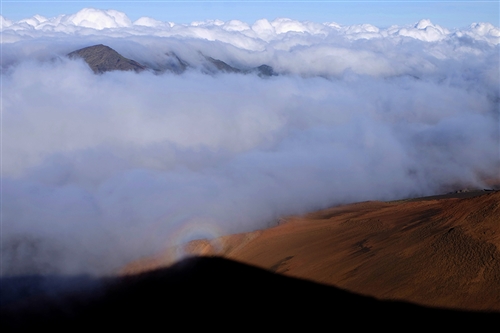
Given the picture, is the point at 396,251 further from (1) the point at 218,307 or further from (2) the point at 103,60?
(2) the point at 103,60

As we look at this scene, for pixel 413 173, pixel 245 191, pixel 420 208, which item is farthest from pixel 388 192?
pixel 420 208

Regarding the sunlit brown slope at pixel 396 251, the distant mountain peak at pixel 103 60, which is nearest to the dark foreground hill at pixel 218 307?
the sunlit brown slope at pixel 396 251

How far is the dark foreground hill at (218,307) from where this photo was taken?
2355 cm

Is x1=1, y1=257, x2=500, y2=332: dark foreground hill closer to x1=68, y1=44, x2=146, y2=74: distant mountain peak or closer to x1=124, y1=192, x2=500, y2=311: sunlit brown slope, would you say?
x1=124, y1=192, x2=500, y2=311: sunlit brown slope

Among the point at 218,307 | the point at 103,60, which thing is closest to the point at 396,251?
the point at 218,307

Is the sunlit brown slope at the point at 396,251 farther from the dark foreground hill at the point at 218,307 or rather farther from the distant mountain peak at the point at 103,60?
the distant mountain peak at the point at 103,60

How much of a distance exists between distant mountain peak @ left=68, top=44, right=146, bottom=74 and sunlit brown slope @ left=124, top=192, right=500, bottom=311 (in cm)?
13163

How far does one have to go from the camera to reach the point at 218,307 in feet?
89.8

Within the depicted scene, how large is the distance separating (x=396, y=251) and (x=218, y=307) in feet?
32.4

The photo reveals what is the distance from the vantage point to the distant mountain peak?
526ft

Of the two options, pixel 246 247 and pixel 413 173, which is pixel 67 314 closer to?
pixel 246 247

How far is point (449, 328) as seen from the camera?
2178cm

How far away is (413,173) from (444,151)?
15239 mm

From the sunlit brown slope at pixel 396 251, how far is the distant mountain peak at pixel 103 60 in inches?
5182
